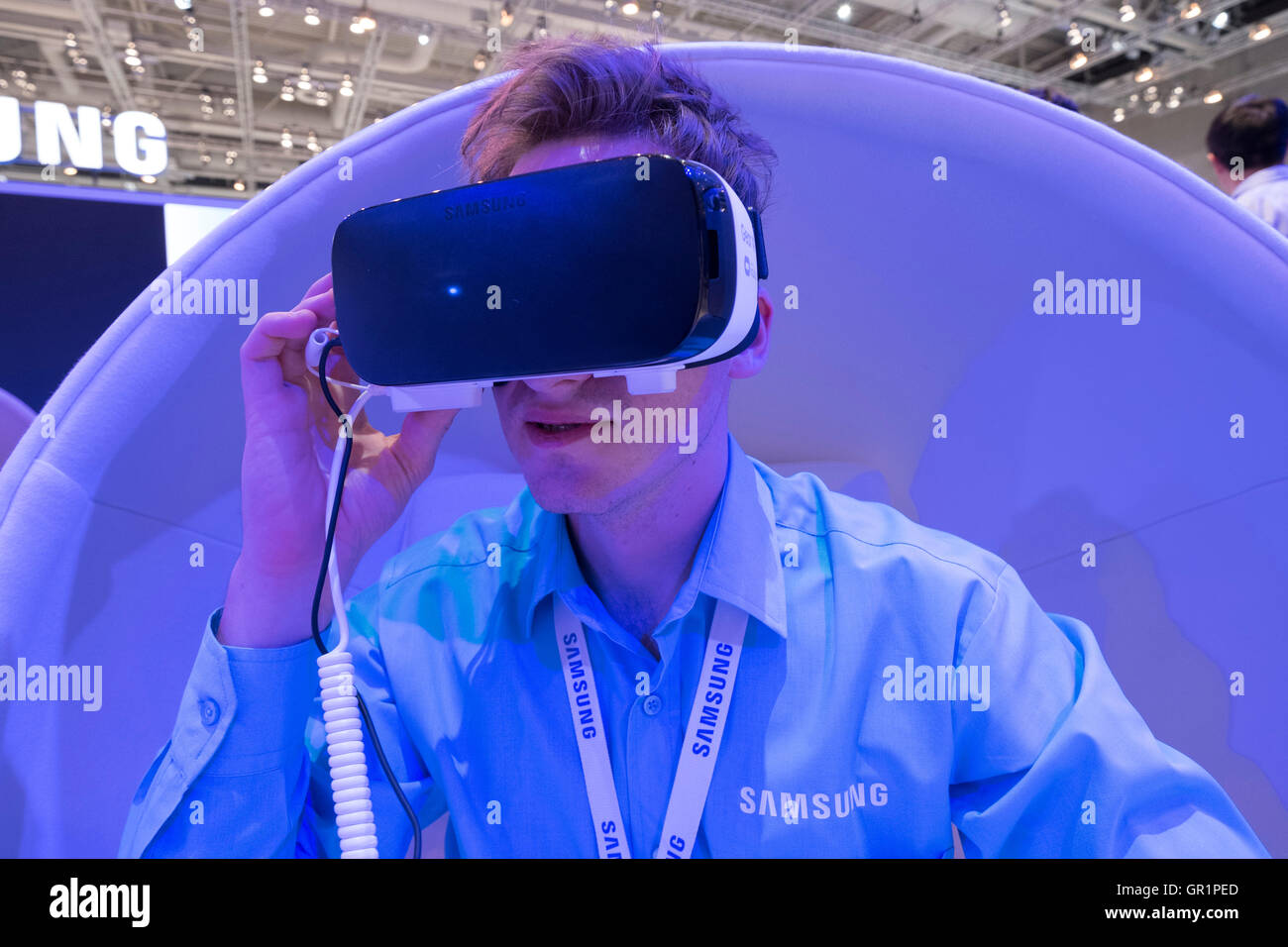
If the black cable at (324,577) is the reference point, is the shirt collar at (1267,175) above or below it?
above

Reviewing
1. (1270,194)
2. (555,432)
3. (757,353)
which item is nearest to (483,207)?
(555,432)

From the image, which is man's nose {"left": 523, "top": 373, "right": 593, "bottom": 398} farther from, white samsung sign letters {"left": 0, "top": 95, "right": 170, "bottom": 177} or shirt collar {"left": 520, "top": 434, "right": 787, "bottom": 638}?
white samsung sign letters {"left": 0, "top": 95, "right": 170, "bottom": 177}

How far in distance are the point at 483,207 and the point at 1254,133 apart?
180cm

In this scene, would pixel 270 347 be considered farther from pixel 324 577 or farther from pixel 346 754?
pixel 346 754

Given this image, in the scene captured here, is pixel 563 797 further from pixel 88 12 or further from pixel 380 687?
pixel 88 12

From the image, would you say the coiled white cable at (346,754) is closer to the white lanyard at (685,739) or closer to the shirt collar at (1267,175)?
the white lanyard at (685,739)

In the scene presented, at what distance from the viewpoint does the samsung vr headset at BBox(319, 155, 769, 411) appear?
60 cm

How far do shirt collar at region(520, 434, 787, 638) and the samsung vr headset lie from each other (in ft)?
0.69

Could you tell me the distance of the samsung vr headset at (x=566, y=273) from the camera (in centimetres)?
60

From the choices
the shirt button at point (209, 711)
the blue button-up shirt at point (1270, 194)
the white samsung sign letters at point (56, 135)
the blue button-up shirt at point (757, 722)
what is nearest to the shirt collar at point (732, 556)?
the blue button-up shirt at point (757, 722)

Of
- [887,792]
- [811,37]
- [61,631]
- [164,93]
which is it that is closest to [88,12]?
[164,93]

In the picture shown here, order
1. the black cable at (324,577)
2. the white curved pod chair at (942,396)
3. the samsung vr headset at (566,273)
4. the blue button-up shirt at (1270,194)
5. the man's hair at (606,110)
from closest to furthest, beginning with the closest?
the samsung vr headset at (566,273) → the black cable at (324,577) → the man's hair at (606,110) → the white curved pod chair at (942,396) → the blue button-up shirt at (1270,194)

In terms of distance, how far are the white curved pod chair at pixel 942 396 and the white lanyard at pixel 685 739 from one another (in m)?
0.47

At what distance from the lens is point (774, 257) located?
1.07m
